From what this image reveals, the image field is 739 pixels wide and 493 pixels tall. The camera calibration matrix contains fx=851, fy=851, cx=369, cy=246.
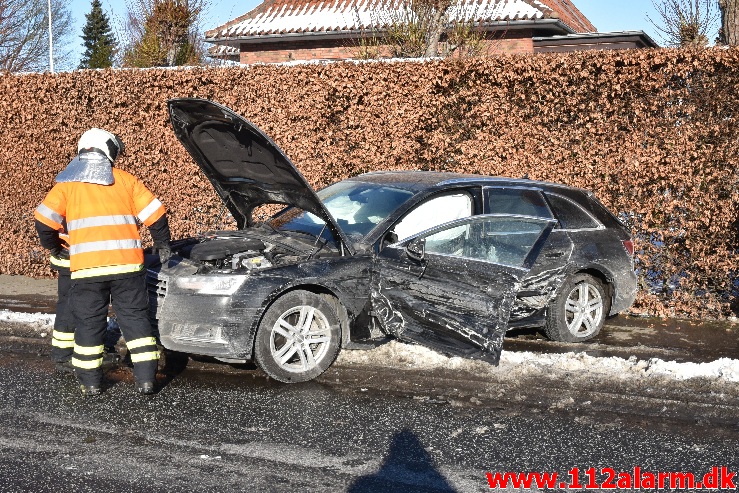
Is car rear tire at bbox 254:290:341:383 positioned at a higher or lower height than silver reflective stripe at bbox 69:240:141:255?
lower

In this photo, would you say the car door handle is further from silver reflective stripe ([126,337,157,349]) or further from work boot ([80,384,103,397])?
work boot ([80,384,103,397])

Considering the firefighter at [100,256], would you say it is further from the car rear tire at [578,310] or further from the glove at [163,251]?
the car rear tire at [578,310]

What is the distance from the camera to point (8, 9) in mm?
42281

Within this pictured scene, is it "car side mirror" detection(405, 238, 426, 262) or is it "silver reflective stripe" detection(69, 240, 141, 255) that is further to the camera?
"car side mirror" detection(405, 238, 426, 262)

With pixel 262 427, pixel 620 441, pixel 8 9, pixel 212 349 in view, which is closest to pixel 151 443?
pixel 262 427

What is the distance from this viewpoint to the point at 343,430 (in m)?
5.29

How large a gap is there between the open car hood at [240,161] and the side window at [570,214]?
7.11 ft

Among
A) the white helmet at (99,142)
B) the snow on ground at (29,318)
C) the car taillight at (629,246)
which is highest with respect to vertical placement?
the white helmet at (99,142)

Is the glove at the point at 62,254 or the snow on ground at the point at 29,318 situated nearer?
the glove at the point at 62,254

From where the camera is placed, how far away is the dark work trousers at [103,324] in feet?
19.6

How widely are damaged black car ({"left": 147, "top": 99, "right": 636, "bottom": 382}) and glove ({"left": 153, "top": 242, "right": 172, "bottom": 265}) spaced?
0.06m

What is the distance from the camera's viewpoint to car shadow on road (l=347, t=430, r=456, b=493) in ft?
A: 14.4

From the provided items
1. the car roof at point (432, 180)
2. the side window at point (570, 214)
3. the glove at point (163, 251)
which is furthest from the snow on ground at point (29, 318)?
the side window at point (570, 214)

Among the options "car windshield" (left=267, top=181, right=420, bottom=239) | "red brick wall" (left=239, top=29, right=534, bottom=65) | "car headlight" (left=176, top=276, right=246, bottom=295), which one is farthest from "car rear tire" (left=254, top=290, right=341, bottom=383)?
"red brick wall" (left=239, top=29, right=534, bottom=65)
